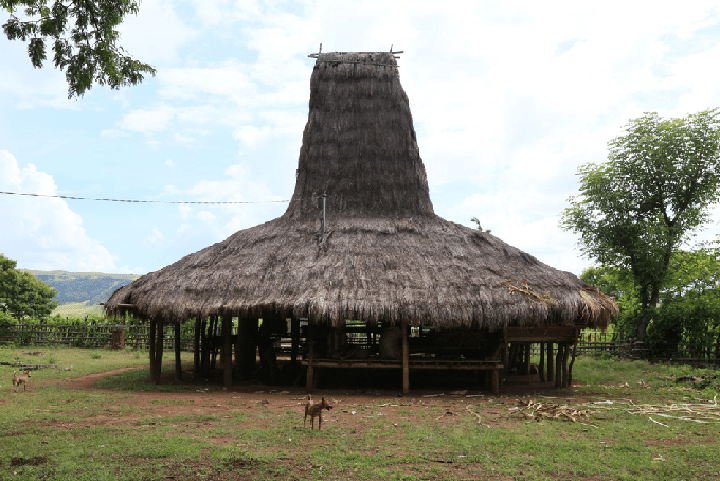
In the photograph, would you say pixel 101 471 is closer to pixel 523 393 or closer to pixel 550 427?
pixel 550 427

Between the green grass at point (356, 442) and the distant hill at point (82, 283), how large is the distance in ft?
525

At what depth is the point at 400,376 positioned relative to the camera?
13906 mm

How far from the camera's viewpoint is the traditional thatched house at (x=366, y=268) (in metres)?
11.4

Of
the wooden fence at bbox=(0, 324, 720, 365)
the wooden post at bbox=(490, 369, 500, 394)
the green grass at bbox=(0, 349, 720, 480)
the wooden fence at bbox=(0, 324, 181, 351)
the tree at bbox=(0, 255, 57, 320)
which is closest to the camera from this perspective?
the green grass at bbox=(0, 349, 720, 480)

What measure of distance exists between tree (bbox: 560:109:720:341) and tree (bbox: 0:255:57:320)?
101ft

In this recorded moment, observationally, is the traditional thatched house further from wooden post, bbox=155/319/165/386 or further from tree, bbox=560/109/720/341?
tree, bbox=560/109/720/341

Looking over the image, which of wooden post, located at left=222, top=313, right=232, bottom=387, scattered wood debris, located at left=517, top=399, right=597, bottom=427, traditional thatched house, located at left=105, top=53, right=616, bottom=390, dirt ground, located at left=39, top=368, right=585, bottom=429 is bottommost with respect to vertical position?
dirt ground, located at left=39, top=368, right=585, bottom=429

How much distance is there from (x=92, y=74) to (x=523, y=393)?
10053 mm

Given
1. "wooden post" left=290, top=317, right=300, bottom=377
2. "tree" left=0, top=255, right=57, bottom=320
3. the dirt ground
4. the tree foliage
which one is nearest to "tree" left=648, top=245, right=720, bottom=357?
the tree foliage

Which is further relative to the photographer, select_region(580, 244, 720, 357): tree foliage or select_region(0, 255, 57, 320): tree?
select_region(0, 255, 57, 320): tree

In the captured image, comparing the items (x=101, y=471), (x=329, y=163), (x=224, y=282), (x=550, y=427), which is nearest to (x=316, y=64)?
(x=329, y=163)

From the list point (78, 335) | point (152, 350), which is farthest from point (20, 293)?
point (152, 350)

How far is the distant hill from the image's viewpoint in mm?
160125

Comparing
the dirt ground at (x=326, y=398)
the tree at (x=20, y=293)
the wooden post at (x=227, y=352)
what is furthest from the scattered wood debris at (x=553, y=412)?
the tree at (x=20, y=293)
